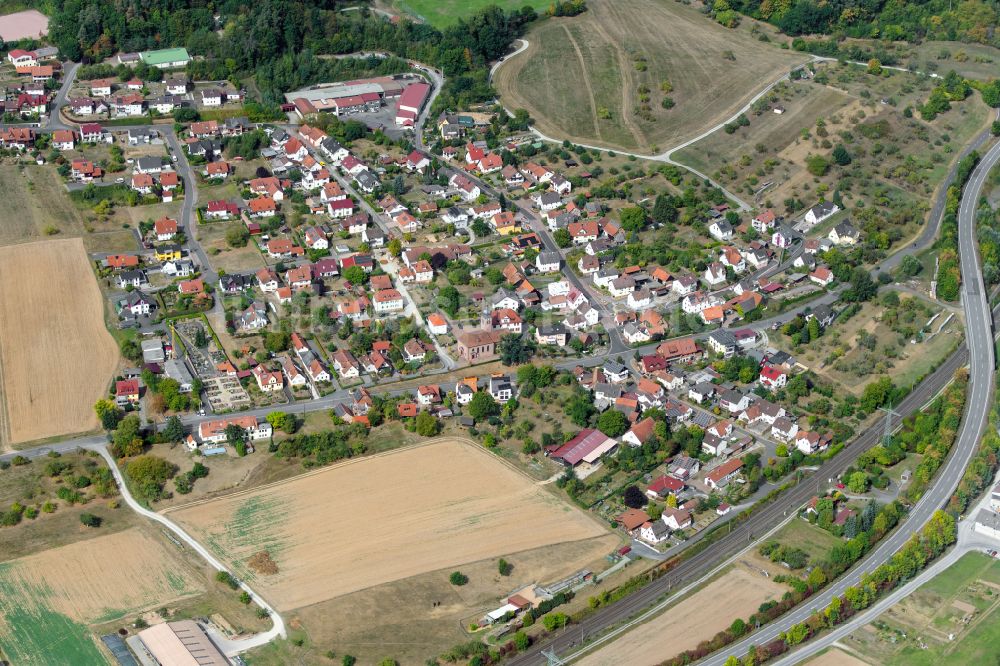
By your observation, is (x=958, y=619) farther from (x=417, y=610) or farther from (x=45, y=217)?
(x=45, y=217)

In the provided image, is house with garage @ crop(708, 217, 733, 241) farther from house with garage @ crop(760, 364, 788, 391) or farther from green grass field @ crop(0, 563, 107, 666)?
green grass field @ crop(0, 563, 107, 666)

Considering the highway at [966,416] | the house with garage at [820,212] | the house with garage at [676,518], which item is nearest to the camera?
the highway at [966,416]

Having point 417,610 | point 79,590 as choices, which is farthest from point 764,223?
point 79,590

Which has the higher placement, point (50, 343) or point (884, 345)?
point (884, 345)

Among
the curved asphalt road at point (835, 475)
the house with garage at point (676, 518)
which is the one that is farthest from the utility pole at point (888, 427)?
the house with garage at point (676, 518)

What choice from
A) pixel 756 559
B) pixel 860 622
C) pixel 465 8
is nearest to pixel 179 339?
pixel 756 559

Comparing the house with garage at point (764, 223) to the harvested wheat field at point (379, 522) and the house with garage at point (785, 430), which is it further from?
the harvested wheat field at point (379, 522)

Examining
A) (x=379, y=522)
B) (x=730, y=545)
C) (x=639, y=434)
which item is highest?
(x=639, y=434)
